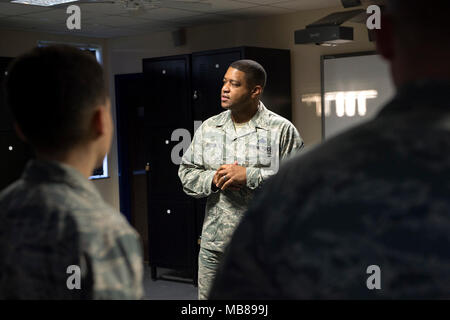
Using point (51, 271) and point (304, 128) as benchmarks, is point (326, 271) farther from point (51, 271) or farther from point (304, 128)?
point (304, 128)

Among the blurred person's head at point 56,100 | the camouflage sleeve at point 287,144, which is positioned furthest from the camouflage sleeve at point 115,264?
the camouflage sleeve at point 287,144

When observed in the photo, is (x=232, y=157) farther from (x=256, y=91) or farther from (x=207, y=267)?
(x=207, y=267)

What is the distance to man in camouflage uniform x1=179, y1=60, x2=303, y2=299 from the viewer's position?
8.70ft

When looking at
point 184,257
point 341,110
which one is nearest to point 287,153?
point 341,110

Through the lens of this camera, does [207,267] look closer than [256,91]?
Yes

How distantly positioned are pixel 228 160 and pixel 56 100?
1.86 meters

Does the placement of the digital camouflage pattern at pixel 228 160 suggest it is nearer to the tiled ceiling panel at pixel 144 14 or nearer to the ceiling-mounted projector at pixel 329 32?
the ceiling-mounted projector at pixel 329 32

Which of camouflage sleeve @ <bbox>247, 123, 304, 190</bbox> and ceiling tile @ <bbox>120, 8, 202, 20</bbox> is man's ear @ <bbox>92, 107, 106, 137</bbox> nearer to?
camouflage sleeve @ <bbox>247, 123, 304, 190</bbox>

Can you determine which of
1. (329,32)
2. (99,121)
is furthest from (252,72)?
(99,121)

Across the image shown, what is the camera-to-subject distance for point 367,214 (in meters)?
0.59

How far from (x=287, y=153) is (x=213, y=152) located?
34 centimetres

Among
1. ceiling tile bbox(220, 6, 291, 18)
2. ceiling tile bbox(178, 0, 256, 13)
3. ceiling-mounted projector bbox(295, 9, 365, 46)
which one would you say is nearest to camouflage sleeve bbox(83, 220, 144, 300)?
ceiling-mounted projector bbox(295, 9, 365, 46)

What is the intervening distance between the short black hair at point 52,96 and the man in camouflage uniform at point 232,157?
166 cm

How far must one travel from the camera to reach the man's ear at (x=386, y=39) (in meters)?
0.64
